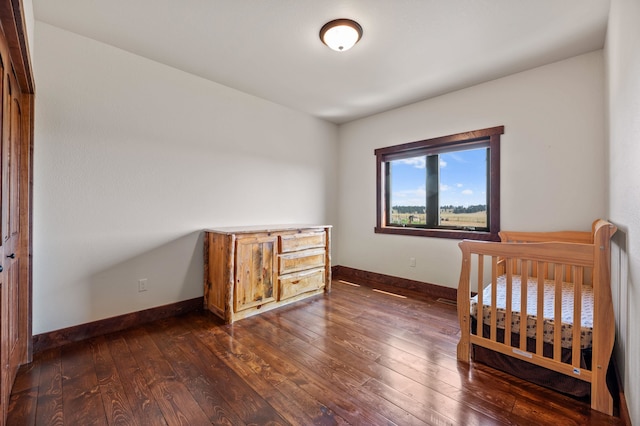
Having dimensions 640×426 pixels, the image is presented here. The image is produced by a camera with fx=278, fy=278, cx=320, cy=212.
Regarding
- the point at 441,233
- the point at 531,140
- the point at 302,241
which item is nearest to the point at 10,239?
the point at 302,241

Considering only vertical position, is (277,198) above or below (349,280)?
above

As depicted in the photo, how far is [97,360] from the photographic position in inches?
77.4

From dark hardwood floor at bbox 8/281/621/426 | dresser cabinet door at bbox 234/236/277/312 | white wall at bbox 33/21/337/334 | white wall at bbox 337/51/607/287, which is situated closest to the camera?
dark hardwood floor at bbox 8/281/621/426

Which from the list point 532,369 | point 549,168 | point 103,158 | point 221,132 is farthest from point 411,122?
point 103,158

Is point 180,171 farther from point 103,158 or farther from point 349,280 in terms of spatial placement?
point 349,280

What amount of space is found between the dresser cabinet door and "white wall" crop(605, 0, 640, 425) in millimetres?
2567

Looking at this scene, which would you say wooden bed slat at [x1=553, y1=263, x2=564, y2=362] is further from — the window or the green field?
the green field

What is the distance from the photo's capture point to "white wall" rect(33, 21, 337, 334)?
7.05ft

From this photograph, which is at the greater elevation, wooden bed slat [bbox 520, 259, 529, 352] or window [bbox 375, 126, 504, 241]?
window [bbox 375, 126, 504, 241]

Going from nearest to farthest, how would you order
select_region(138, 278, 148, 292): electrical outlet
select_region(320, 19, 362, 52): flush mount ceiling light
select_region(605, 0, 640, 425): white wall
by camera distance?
select_region(605, 0, 640, 425): white wall < select_region(320, 19, 362, 52): flush mount ceiling light < select_region(138, 278, 148, 292): electrical outlet

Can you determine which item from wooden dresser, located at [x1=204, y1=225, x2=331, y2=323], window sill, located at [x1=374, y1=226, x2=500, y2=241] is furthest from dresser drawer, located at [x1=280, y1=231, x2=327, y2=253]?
window sill, located at [x1=374, y1=226, x2=500, y2=241]

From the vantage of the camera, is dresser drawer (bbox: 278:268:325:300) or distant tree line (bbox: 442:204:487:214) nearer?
dresser drawer (bbox: 278:268:325:300)

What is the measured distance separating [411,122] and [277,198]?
6.66 ft

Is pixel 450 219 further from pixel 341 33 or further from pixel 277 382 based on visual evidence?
pixel 277 382
